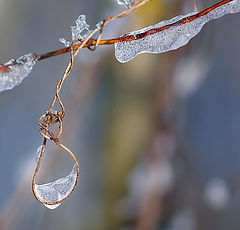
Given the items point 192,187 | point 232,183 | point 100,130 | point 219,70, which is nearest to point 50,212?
point 100,130

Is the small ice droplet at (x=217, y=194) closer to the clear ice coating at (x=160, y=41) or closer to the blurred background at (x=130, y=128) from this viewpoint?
the blurred background at (x=130, y=128)

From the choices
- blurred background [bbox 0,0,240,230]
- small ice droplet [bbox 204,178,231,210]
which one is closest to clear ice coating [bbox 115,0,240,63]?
blurred background [bbox 0,0,240,230]

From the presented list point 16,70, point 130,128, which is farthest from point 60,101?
point 130,128

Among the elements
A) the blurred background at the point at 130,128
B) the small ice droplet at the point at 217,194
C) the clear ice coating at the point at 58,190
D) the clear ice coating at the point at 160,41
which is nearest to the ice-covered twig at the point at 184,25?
the clear ice coating at the point at 160,41

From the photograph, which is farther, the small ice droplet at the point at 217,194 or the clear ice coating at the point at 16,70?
the small ice droplet at the point at 217,194

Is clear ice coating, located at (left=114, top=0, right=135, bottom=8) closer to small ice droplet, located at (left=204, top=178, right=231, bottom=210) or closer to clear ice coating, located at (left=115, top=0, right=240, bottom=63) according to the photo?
clear ice coating, located at (left=115, top=0, right=240, bottom=63)

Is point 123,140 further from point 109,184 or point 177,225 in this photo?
point 177,225
